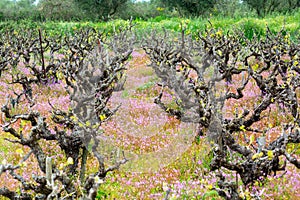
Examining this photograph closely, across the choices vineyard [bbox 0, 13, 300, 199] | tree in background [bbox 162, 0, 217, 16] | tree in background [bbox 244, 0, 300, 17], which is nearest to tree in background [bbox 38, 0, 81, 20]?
tree in background [bbox 162, 0, 217, 16]

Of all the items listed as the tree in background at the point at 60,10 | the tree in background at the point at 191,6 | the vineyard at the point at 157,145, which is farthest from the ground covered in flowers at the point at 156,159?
the tree in background at the point at 60,10

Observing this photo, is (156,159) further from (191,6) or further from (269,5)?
(269,5)

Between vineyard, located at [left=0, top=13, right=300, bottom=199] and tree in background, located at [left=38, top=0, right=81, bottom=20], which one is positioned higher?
tree in background, located at [left=38, top=0, right=81, bottom=20]

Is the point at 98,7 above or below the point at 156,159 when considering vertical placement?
above

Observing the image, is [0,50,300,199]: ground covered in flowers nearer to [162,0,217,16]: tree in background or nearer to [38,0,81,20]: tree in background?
[162,0,217,16]: tree in background

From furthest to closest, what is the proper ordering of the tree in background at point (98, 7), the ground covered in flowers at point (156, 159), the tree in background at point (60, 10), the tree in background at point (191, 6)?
the tree in background at point (60, 10) → the tree in background at point (98, 7) → the tree in background at point (191, 6) → the ground covered in flowers at point (156, 159)

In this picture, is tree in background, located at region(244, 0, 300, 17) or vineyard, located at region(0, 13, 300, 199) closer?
vineyard, located at region(0, 13, 300, 199)

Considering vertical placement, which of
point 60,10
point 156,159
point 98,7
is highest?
point 98,7

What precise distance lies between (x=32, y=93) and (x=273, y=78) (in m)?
8.65

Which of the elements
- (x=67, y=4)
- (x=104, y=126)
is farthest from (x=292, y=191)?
(x=67, y=4)

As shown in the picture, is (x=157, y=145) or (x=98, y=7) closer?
(x=157, y=145)

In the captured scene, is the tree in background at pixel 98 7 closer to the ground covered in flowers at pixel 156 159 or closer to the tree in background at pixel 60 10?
the tree in background at pixel 60 10

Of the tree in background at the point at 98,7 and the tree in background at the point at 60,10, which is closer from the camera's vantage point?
the tree in background at the point at 98,7

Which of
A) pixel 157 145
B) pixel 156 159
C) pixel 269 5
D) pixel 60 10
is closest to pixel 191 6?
pixel 269 5
